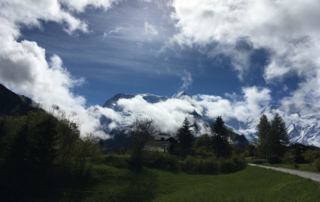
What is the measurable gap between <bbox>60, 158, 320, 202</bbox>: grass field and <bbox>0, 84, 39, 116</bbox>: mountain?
121 metres

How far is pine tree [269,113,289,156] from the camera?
48.6m

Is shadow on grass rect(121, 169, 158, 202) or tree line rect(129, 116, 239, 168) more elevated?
tree line rect(129, 116, 239, 168)

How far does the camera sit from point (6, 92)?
128750mm

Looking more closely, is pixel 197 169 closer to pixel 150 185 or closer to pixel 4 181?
pixel 150 185

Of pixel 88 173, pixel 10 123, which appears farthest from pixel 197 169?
pixel 10 123

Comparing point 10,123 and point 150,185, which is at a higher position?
point 10,123

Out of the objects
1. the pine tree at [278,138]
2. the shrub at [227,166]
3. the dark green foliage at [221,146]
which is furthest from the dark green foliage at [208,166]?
the pine tree at [278,138]

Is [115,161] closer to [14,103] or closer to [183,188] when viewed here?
[183,188]

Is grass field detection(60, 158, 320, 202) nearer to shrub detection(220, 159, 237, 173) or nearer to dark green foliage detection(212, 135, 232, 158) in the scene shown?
shrub detection(220, 159, 237, 173)

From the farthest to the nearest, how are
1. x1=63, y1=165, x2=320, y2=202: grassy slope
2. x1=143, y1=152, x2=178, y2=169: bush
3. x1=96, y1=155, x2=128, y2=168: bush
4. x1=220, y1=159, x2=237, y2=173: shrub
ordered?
1. x1=220, y1=159, x2=237, y2=173: shrub
2. x1=143, y1=152, x2=178, y2=169: bush
3. x1=96, y1=155, x2=128, y2=168: bush
4. x1=63, y1=165, x2=320, y2=202: grassy slope

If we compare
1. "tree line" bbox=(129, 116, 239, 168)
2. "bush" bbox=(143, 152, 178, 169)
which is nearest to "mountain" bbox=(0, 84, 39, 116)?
"tree line" bbox=(129, 116, 239, 168)

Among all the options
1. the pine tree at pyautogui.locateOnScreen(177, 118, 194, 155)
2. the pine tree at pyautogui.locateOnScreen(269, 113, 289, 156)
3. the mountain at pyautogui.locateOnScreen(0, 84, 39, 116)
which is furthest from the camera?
the mountain at pyautogui.locateOnScreen(0, 84, 39, 116)

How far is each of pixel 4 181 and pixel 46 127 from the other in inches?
267

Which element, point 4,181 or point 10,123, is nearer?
point 4,181
